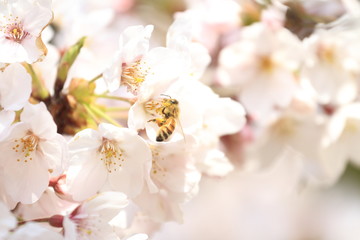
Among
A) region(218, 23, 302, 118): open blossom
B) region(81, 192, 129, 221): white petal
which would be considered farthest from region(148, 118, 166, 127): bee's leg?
region(218, 23, 302, 118): open blossom

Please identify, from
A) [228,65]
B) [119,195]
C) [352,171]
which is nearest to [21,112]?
[119,195]

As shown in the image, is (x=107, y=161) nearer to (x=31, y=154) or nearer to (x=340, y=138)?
(x=31, y=154)

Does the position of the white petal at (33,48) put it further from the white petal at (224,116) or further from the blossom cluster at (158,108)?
the white petal at (224,116)

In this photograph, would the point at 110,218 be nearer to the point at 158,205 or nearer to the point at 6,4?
the point at 158,205

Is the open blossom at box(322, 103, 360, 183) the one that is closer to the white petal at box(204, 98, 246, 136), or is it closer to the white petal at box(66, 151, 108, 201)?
the white petal at box(204, 98, 246, 136)

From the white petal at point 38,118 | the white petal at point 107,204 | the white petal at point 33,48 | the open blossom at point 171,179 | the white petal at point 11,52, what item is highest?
the white petal at point 11,52

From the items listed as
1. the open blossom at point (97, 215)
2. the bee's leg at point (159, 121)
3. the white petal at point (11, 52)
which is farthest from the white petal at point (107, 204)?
the white petal at point (11, 52)

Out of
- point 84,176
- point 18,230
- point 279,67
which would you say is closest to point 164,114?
point 84,176
